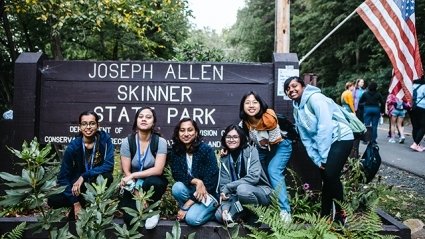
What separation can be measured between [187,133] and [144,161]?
48 centimetres

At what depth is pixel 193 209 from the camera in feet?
13.6

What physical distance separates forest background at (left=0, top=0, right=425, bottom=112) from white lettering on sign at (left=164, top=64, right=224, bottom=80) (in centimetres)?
439

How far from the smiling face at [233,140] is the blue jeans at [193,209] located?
53 cm

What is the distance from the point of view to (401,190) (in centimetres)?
754

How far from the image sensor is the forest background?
999 cm

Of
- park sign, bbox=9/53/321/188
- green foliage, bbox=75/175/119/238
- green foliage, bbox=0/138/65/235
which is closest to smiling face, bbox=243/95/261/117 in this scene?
park sign, bbox=9/53/321/188

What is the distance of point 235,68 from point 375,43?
2040 cm

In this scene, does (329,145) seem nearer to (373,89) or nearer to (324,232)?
(324,232)

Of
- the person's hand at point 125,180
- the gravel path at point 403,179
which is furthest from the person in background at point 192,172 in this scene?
the gravel path at point 403,179

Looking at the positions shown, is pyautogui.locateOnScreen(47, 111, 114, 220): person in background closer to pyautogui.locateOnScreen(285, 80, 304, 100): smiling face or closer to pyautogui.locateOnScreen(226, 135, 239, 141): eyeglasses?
pyautogui.locateOnScreen(226, 135, 239, 141): eyeglasses

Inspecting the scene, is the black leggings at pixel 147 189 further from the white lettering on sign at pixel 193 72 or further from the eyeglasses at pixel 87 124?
the white lettering on sign at pixel 193 72

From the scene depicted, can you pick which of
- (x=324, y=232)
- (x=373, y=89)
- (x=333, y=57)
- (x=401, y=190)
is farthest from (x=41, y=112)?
(x=333, y=57)

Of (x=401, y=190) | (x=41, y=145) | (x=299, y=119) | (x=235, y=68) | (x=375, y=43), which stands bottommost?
(x=401, y=190)

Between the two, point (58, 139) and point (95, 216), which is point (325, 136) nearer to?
point (95, 216)
